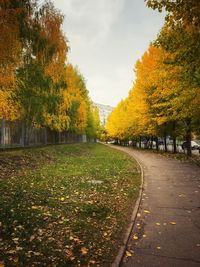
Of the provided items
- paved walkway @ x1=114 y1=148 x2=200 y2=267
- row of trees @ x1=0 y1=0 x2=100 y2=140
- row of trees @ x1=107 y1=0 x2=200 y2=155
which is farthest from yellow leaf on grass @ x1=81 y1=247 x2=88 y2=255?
row of trees @ x1=0 y1=0 x2=100 y2=140

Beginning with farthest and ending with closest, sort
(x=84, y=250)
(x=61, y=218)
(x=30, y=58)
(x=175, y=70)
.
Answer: (x=30, y=58)
(x=175, y=70)
(x=61, y=218)
(x=84, y=250)

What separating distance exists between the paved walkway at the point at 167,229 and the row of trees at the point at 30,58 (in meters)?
9.33

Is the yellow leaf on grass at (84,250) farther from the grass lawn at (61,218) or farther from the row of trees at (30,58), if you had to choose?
the row of trees at (30,58)

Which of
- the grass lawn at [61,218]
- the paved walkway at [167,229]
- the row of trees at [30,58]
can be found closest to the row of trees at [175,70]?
the paved walkway at [167,229]

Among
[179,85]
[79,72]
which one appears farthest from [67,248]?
[79,72]

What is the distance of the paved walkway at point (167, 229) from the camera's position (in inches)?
Result: 200

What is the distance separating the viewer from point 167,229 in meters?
6.54

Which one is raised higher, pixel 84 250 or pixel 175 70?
pixel 175 70

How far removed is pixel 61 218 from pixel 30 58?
13.3 m

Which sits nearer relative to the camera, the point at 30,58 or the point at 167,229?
the point at 167,229

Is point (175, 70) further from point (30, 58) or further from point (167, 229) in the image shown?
point (167, 229)

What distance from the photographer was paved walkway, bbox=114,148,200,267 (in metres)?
5.08

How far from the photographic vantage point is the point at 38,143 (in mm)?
23875

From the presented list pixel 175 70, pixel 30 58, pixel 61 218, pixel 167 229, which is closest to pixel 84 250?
pixel 61 218
